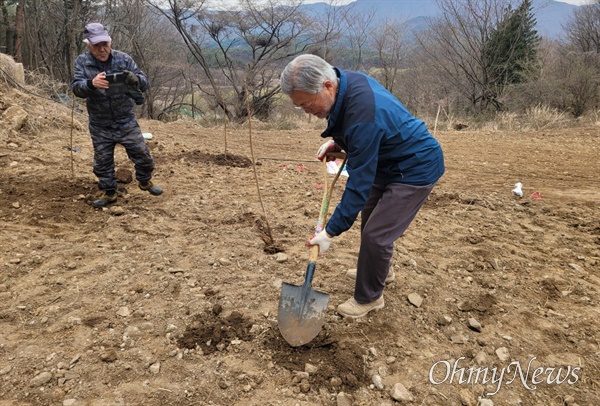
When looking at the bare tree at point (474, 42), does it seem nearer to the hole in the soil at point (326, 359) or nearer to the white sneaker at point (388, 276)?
the white sneaker at point (388, 276)

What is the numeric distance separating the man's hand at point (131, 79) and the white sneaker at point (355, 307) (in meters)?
2.65

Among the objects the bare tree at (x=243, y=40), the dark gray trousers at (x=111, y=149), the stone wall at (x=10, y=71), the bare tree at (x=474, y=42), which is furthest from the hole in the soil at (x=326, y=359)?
the bare tree at (x=474, y=42)

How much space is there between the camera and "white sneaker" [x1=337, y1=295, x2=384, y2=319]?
254cm

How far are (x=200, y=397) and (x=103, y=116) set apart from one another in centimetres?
287

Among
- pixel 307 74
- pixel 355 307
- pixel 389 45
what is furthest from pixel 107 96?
pixel 389 45

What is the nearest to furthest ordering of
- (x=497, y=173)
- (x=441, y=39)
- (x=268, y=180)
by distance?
(x=268, y=180), (x=497, y=173), (x=441, y=39)

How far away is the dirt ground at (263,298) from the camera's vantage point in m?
2.06

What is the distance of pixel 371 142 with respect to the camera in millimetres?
1940

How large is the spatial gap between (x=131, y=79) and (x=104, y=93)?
303 millimetres

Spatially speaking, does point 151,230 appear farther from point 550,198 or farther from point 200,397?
point 550,198

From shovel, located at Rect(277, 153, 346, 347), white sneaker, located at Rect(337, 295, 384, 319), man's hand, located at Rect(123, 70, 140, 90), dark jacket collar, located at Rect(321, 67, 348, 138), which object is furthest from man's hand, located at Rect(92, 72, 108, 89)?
white sneaker, located at Rect(337, 295, 384, 319)

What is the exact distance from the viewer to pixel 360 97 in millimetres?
1956

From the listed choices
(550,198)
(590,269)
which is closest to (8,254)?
(590,269)

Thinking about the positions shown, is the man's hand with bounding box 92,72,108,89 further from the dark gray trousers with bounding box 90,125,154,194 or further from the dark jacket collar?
the dark jacket collar
